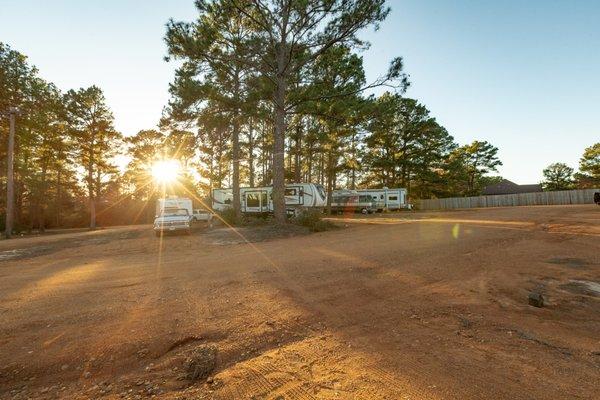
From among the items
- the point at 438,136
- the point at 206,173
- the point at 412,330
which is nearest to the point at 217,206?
the point at 206,173

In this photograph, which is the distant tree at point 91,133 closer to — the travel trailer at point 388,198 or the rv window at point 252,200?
the rv window at point 252,200

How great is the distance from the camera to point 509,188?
58.4m

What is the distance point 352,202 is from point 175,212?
23.3 metres

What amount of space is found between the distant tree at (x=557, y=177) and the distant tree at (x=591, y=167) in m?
6.47

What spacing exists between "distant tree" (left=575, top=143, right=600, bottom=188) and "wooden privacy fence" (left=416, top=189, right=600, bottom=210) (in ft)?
32.7

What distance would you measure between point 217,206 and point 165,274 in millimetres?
21909

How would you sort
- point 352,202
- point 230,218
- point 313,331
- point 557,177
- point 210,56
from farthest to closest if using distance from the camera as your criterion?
point 557,177
point 352,202
point 230,218
point 210,56
point 313,331

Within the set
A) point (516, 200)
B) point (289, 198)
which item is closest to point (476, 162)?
point (516, 200)

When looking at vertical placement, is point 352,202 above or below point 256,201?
below

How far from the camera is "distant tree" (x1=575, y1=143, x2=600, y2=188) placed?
4447 cm

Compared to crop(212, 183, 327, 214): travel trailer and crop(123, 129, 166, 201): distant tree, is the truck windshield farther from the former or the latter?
crop(123, 129, 166, 201): distant tree

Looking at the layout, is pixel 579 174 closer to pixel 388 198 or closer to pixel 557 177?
pixel 557 177

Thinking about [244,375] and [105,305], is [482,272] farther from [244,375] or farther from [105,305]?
[105,305]

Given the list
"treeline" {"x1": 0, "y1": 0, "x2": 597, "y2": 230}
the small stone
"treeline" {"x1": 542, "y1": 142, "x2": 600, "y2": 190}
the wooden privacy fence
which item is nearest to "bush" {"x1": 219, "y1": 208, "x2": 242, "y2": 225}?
"treeline" {"x1": 0, "y1": 0, "x2": 597, "y2": 230}
